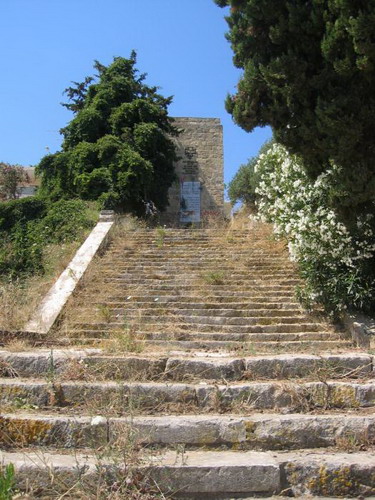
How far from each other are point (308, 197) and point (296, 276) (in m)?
1.69

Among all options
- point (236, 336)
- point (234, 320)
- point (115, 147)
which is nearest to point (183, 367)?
point (236, 336)

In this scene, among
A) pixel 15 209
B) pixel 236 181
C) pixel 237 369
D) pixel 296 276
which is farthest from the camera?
pixel 236 181

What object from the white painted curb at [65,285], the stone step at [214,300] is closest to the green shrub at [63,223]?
the white painted curb at [65,285]

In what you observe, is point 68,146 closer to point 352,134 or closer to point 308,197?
point 308,197

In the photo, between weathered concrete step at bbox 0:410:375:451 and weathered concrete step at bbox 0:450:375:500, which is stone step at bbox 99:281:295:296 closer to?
weathered concrete step at bbox 0:410:375:451

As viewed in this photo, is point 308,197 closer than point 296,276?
Yes

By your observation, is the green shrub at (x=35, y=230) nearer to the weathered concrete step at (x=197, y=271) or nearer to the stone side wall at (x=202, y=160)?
the weathered concrete step at (x=197, y=271)

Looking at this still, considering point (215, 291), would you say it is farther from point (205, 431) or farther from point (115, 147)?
point (115, 147)

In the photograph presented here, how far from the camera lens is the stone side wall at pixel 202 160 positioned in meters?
23.5

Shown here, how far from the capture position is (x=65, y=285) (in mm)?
9156

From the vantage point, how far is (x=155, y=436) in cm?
347

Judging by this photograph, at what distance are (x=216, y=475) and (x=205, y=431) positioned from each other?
18.7 inches

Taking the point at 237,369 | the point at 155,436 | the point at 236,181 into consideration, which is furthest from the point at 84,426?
the point at 236,181

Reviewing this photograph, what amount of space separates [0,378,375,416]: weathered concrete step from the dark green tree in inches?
126
